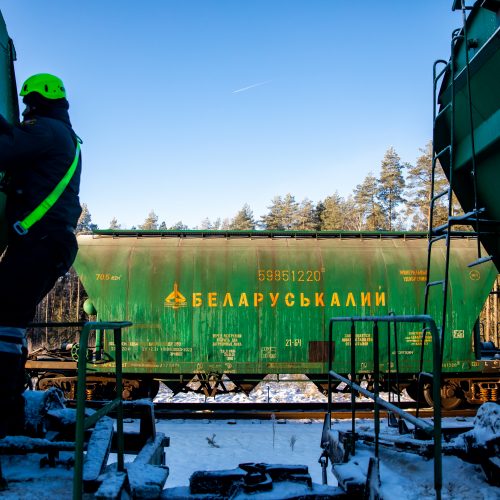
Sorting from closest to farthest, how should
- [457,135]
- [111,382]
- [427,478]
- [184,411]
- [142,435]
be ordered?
[427,478]
[142,435]
[457,135]
[184,411]
[111,382]

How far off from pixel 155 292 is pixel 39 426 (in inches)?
251

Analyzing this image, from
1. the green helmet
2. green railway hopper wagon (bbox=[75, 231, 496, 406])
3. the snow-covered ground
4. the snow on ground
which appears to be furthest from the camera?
green railway hopper wagon (bbox=[75, 231, 496, 406])

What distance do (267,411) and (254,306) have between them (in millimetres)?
2137

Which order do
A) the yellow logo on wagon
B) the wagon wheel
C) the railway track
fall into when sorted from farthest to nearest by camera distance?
the wagon wheel
the yellow logo on wagon
the railway track

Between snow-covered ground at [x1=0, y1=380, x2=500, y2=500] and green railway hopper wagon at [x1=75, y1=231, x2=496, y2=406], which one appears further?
green railway hopper wagon at [x1=75, y1=231, x2=496, y2=406]

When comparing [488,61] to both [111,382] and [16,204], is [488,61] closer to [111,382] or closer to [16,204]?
[16,204]

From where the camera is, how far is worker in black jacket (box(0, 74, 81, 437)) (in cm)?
248

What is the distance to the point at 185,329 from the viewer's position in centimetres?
955

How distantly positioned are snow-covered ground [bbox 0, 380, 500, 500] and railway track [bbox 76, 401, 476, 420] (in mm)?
215

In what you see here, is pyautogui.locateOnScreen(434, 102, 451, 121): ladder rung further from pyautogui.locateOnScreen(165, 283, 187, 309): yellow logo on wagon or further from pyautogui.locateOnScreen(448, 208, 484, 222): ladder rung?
pyautogui.locateOnScreen(165, 283, 187, 309): yellow logo on wagon

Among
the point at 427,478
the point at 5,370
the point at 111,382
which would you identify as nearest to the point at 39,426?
the point at 5,370

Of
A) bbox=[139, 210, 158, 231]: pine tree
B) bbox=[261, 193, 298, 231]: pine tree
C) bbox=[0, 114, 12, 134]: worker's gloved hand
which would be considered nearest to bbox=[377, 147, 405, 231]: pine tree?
bbox=[261, 193, 298, 231]: pine tree

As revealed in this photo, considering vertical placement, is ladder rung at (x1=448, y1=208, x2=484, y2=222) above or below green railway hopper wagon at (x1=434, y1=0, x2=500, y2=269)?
below

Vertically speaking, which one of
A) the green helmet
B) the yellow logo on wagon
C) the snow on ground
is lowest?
the snow on ground
